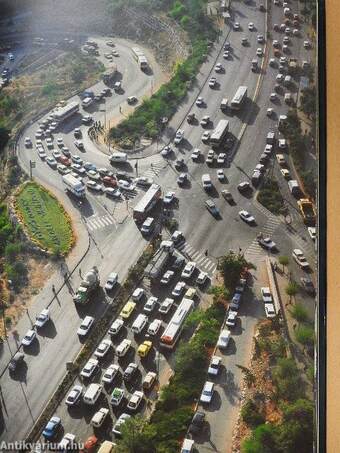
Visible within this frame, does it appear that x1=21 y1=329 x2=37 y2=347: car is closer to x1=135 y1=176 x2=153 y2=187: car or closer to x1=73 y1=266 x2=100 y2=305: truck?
x1=73 y1=266 x2=100 y2=305: truck

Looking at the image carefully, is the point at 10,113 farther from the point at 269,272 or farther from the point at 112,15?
the point at 269,272

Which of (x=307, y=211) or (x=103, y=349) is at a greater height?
(x=307, y=211)

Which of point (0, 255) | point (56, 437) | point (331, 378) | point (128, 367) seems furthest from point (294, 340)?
point (0, 255)

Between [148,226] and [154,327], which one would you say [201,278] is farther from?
[148,226]

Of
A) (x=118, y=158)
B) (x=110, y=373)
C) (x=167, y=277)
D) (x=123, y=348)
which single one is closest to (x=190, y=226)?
(x=167, y=277)

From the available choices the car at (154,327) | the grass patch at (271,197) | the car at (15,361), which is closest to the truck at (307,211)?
the grass patch at (271,197)

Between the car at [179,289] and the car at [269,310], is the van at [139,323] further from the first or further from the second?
the car at [269,310]
